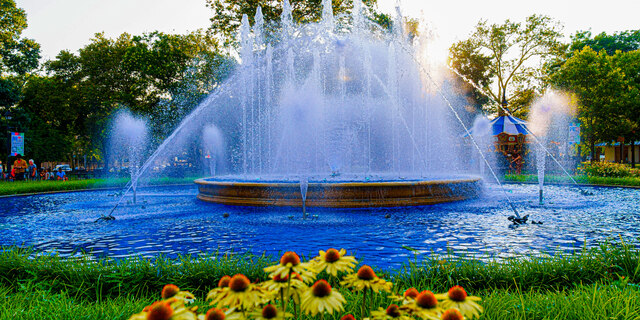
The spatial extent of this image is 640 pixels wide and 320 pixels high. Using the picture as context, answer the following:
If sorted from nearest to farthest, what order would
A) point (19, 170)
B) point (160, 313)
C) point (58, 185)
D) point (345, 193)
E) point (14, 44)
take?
point (160, 313)
point (345, 193)
point (58, 185)
point (19, 170)
point (14, 44)

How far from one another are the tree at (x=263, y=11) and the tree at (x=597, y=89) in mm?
17565

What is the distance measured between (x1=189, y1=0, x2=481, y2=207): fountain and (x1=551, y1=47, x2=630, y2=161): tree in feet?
32.2

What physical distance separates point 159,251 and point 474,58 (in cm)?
4006

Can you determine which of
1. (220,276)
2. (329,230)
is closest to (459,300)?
(220,276)

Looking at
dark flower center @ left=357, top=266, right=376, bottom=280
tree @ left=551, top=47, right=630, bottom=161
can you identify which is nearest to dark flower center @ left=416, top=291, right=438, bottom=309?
dark flower center @ left=357, top=266, right=376, bottom=280

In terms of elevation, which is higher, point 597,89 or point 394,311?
point 597,89

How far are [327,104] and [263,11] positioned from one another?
7.59m

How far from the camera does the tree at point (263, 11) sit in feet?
89.1

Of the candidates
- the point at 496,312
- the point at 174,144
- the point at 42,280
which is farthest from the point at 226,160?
the point at 496,312

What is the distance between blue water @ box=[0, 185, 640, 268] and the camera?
6234mm

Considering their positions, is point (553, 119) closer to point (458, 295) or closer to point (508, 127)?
point (508, 127)

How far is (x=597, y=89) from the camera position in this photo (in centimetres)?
3020

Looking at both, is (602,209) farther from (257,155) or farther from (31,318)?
(257,155)

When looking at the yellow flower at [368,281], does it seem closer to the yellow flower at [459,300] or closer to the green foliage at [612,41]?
the yellow flower at [459,300]
